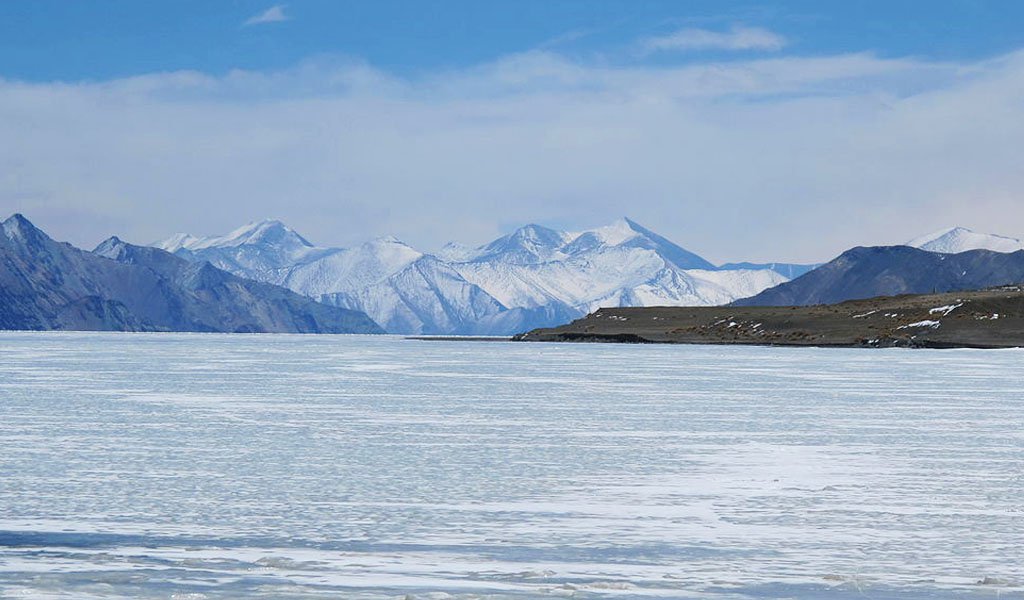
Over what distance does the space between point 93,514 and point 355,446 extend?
43.4ft

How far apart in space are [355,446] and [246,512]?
12.5 metres

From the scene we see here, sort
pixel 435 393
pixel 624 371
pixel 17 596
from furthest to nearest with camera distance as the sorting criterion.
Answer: pixel 624 371, pixel 435 393, pixel 17 596

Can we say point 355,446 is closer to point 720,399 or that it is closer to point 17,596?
point 17,596

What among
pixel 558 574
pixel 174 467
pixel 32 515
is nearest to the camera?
pixel 558 574

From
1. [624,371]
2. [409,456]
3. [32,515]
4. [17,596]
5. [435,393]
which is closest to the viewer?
[17,596]

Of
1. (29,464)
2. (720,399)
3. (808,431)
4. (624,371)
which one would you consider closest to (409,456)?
(29,464)

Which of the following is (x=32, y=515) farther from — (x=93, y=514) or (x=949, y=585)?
(x=949, y=585)

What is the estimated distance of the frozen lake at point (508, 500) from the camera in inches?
699

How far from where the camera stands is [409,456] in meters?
33.7

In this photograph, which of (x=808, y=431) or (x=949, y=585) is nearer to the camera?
(x=949, y=585)

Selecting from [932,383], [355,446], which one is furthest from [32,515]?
[932,383]

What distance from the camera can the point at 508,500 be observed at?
25625 millimetres

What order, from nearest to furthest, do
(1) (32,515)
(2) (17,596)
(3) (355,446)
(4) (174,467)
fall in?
(2) (17,596) → (1) (32,515) → (4) (174,467) → (3) (355,446)

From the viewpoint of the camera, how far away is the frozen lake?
17.8m
